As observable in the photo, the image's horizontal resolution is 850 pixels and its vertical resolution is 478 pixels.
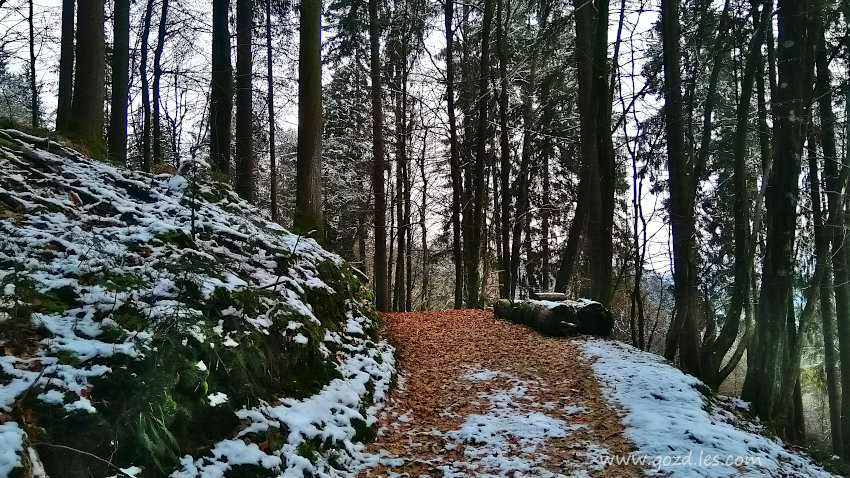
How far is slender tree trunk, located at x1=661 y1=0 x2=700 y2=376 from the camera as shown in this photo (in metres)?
7.11

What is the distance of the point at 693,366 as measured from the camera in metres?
7.17

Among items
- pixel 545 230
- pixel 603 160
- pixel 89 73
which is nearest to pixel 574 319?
pixel 603 160

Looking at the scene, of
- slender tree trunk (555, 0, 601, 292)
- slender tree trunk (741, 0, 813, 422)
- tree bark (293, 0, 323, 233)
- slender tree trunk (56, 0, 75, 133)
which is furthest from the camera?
slender tree trunk (555, 0, 601, 292)

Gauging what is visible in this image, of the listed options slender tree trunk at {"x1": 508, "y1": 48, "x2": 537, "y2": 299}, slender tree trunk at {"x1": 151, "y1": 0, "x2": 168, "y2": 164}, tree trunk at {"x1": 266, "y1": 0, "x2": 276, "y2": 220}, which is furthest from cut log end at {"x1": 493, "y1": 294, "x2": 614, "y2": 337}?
tree trunk at {"x1": 266, "y1": 0, "x2": 276, "y2": 220}

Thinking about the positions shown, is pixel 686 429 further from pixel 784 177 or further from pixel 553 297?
pixel 553 297

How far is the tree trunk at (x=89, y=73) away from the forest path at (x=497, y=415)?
589cm

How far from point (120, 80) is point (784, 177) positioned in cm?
1156

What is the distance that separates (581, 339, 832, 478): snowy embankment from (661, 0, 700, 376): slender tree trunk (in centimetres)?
83

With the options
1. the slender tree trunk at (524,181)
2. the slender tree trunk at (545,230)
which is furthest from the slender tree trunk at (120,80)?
the slender tree trunk at (545,230)

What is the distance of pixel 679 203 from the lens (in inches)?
280

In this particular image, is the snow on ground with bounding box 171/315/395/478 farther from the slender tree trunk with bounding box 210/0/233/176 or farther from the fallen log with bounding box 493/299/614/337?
the slender tree trunk with bounding box 210/0/233/176

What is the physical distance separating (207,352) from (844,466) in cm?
707

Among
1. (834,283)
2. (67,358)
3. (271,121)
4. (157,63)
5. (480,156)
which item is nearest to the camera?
(67,358)

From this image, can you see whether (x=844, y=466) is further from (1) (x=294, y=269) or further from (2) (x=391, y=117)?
(2) (x=391, y=117)
